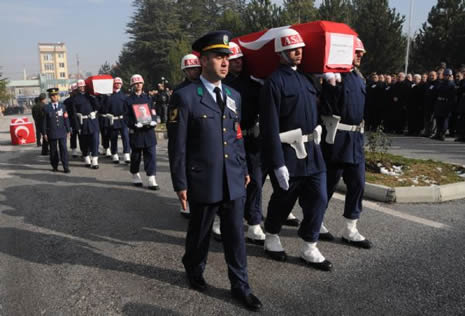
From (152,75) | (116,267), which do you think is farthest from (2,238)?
(152,75)

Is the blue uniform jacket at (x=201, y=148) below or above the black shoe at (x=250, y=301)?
above

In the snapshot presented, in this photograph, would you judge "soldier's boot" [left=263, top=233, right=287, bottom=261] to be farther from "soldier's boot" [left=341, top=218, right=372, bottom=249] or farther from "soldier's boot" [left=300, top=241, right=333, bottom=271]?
"soldier's boot" [left=341, top=218, right=372, bottom=249]

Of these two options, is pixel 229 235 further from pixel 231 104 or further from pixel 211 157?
pixel 231 104

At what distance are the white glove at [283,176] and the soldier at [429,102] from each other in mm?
9864

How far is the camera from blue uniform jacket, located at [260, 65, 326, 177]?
340cm

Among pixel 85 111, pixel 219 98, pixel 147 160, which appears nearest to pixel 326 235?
pixel 219 98

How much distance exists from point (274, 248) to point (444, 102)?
29.6 feet

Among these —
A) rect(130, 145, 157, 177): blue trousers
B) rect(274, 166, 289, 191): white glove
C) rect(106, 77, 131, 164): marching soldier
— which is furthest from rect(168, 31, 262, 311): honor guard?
rect(106, 77, 131, 164): marching soldier

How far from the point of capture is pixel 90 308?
3117 millimetres

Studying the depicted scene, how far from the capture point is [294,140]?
3520mm

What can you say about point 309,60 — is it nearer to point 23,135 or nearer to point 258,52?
point 258,52

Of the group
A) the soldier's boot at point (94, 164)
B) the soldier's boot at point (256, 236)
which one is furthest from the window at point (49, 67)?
the soldier's boot at point (256, 236)

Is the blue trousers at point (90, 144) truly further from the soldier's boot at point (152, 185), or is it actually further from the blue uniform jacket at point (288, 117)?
the blue uniform jacket at point (288, 117)

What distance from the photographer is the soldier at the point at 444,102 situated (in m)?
10.6
